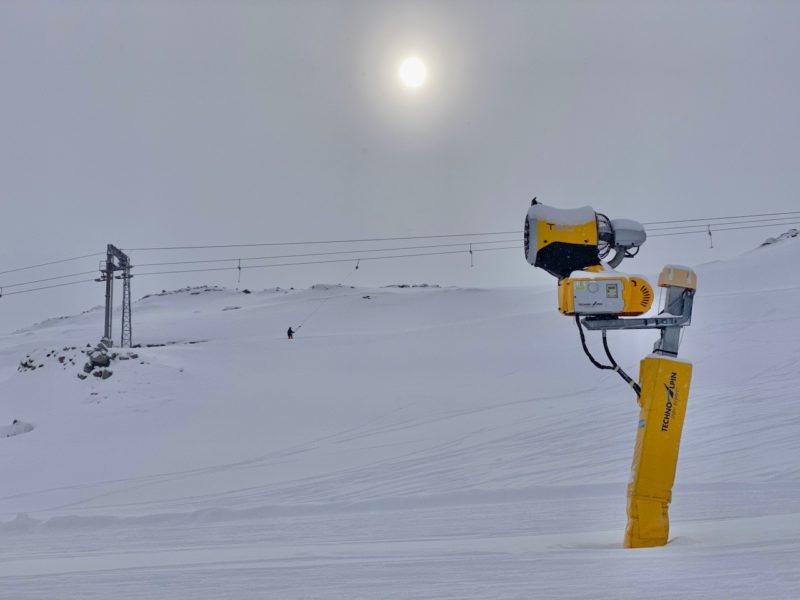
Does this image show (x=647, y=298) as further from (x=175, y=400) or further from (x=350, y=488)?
(x=175, y=400)

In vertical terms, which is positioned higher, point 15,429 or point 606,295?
point 15,429

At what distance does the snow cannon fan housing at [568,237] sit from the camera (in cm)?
523

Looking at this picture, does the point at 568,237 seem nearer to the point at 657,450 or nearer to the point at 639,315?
the point at 639,315

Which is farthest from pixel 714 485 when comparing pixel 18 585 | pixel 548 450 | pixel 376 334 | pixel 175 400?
pixel 376 334

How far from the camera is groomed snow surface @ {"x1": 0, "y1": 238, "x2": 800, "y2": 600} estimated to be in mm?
4113

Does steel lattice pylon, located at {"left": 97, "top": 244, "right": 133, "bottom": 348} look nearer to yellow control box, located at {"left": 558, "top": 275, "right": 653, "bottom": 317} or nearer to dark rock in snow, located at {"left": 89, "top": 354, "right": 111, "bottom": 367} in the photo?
dark rock in snow, located at {"left": 89, "top": 354, "right": 111, "bottom": 367}

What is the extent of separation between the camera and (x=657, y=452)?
195 inches

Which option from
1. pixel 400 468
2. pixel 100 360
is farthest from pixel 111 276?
pixel 400 468

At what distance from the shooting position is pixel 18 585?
4.53 m

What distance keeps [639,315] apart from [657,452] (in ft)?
2.98

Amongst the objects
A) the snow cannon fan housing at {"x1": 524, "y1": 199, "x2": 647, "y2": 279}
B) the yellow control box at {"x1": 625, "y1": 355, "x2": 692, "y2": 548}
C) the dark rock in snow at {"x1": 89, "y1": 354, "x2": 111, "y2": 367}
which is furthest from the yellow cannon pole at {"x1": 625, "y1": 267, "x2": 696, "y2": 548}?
the dark rock in snow at {"x1": 89, "y1": 354, "x2": 111, "y2": 367}

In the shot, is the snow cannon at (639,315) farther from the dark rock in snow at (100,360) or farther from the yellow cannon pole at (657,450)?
the dark rock in snow at (100,360)

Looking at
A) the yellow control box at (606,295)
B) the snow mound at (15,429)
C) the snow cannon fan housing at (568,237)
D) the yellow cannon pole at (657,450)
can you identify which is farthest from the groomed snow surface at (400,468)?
the snow cannon fan housing at (568,237)

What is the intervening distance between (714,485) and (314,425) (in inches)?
429
